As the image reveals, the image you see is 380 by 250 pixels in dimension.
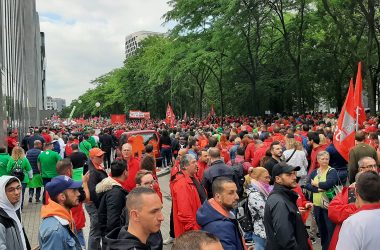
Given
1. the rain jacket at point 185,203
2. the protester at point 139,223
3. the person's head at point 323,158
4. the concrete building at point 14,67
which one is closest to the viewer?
the protester at point 139,223

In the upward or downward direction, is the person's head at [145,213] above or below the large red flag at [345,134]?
below

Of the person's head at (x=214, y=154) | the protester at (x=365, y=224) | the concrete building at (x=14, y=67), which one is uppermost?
the concrete building at (x=14, y=67)

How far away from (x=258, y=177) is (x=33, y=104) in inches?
2034

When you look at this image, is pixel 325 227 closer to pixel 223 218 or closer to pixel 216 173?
pixel 216 173

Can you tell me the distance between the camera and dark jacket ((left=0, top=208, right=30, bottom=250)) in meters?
4.02

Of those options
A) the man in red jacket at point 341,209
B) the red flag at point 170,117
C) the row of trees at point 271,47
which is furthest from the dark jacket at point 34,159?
the row of trees at point 271,47

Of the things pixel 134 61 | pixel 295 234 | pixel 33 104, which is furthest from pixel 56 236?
pixel 134 61

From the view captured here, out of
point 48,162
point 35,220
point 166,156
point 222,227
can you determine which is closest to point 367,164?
point 222,227

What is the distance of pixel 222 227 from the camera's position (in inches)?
165

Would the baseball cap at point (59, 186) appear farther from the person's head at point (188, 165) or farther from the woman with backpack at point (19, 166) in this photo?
the woman with backpack at point (19, 166)

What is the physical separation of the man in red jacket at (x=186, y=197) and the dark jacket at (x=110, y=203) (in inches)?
29.4

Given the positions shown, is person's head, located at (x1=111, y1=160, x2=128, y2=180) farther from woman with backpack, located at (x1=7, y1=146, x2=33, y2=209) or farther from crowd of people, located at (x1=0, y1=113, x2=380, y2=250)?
woman with backpack, located at (x1=7, y1=146, x2=33, y2=209)

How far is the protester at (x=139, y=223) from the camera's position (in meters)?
2.98

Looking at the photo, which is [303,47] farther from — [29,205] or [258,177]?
[258,177]
